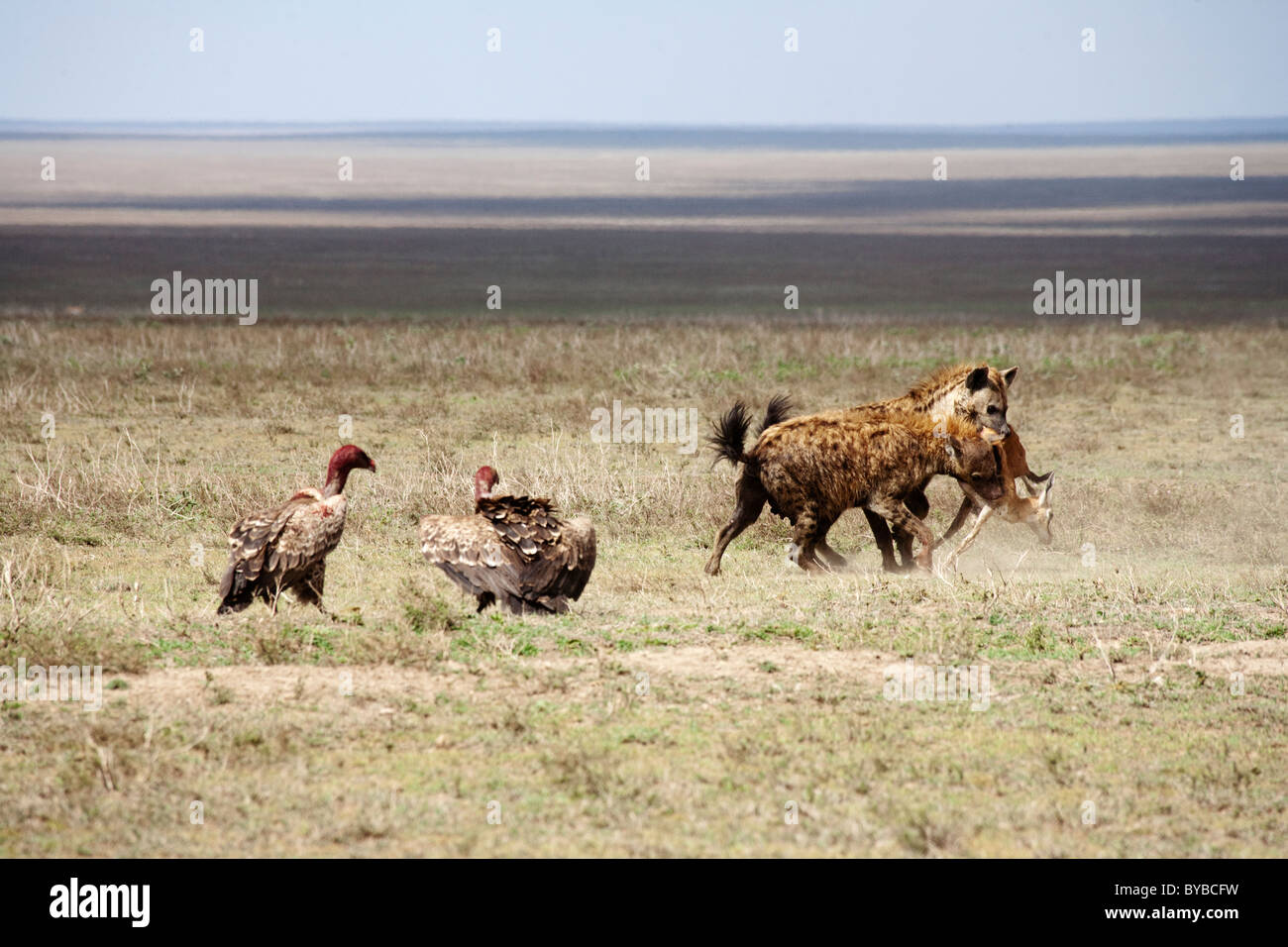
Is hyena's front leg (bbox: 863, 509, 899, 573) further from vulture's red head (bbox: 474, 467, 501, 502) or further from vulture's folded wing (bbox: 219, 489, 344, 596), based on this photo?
vulture's folded wing (bbox: 219, 489, 344, 596)

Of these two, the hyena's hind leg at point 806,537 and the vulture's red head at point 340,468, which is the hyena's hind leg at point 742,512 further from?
the vulture's red head at point 340,468

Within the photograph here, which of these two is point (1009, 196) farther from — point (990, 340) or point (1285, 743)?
point (1285, 743)

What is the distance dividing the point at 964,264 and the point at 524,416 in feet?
135

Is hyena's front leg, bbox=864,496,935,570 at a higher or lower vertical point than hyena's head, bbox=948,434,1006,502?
lower

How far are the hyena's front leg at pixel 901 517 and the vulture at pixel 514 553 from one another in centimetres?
295

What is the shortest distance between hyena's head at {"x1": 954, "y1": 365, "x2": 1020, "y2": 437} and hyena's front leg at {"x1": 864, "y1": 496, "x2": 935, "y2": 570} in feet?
3.91

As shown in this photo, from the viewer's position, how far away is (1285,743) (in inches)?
274

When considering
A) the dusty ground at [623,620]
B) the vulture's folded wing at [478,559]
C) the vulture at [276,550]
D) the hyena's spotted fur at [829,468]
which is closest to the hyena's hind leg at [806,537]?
the hyena's spotted fur at [829,468]

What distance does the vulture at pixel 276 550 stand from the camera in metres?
8.55

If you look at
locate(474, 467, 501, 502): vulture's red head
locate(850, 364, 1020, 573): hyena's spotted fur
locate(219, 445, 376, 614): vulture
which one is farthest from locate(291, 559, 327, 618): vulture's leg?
locate(850, 364, 1020, 573): hyena's spotted fur

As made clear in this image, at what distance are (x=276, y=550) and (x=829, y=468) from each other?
13.5ft

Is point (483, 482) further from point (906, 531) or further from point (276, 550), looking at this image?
point (906, 531)

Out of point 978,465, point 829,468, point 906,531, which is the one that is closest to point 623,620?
point 829,468

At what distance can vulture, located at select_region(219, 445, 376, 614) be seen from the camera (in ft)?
28.0
